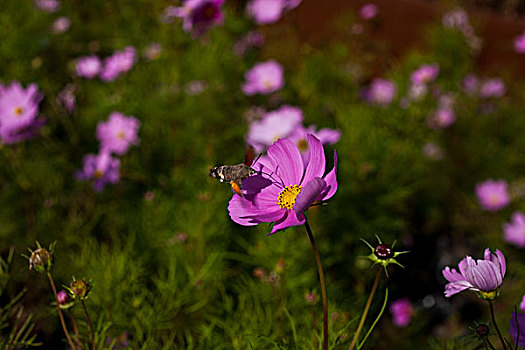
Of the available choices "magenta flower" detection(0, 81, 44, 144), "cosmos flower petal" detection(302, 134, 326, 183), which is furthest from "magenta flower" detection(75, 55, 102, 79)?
"cosmos flower petal" detection(302, 134, 326, 183)

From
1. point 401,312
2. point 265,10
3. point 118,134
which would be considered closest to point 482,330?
point 401,312

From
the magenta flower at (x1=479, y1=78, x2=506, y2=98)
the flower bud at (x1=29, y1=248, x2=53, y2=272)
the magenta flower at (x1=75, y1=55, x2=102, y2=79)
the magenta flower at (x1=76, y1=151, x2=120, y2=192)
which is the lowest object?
the magenta flower at (x1=479, y1=78, x2=506, y2=98)

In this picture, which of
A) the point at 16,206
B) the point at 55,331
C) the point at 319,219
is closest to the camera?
the point at 55,331

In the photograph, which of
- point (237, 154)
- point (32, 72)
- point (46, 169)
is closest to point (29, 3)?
point (32, 72)

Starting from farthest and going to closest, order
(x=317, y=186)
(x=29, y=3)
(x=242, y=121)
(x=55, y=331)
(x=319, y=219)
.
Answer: (x=29, y=3) < (x=242, y=121) < (x=319, y=219) < (x=55, y=331) < (x=317, y=186)

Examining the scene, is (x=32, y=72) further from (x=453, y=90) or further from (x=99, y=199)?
(x=453, y=90)

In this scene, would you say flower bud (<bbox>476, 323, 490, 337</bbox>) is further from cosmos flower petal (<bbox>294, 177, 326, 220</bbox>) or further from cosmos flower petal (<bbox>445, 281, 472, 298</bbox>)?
cosmos flower petal (<bbox>294, 177, 326, 220</bbox>)

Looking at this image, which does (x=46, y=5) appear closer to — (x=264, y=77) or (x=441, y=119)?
(x=264, y=77)

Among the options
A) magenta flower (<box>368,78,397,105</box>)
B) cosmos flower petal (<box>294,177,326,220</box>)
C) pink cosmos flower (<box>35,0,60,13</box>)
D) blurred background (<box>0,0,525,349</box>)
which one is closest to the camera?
cosmos flower petal (<box>294,177,326,220</box>)
